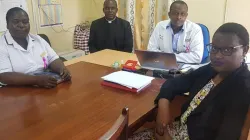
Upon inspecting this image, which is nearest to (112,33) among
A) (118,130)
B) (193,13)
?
(193,13)

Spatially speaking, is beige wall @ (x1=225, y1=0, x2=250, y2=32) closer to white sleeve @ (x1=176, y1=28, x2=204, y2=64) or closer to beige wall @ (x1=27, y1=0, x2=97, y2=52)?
white sleeve @ (x1=176, y1=28, x2=204, y2=64)

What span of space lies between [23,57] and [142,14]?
6.74 ft

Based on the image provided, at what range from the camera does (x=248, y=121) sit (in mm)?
968

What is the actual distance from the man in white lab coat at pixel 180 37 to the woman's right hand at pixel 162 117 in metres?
0.99

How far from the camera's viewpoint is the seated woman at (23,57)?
1.58 metres

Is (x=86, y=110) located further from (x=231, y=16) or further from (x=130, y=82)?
(x=231, y=16)

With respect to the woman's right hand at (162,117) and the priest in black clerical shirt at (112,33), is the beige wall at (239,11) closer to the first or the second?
the priest in black clerical shirt at (112,33)

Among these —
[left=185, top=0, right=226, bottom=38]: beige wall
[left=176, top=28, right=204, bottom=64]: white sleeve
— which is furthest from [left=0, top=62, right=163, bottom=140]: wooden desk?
[left=185, top=0, right=226, bottom=38]: beige wall

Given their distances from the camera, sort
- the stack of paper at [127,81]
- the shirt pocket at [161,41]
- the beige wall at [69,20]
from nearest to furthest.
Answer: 1. the stack of paper at [127,81]
2. the shirt pocket at [161,41]
3. the beige wall at [69,20]

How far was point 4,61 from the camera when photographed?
167 centimetres

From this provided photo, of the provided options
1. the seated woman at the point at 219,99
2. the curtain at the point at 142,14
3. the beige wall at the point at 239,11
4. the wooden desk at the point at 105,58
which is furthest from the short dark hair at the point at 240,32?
the curtain at the point at 142,14

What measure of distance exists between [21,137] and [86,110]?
A: 13.6 inches

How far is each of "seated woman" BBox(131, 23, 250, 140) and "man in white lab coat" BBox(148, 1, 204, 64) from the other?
978 mm

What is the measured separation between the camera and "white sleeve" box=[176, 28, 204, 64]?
2.27 metres
